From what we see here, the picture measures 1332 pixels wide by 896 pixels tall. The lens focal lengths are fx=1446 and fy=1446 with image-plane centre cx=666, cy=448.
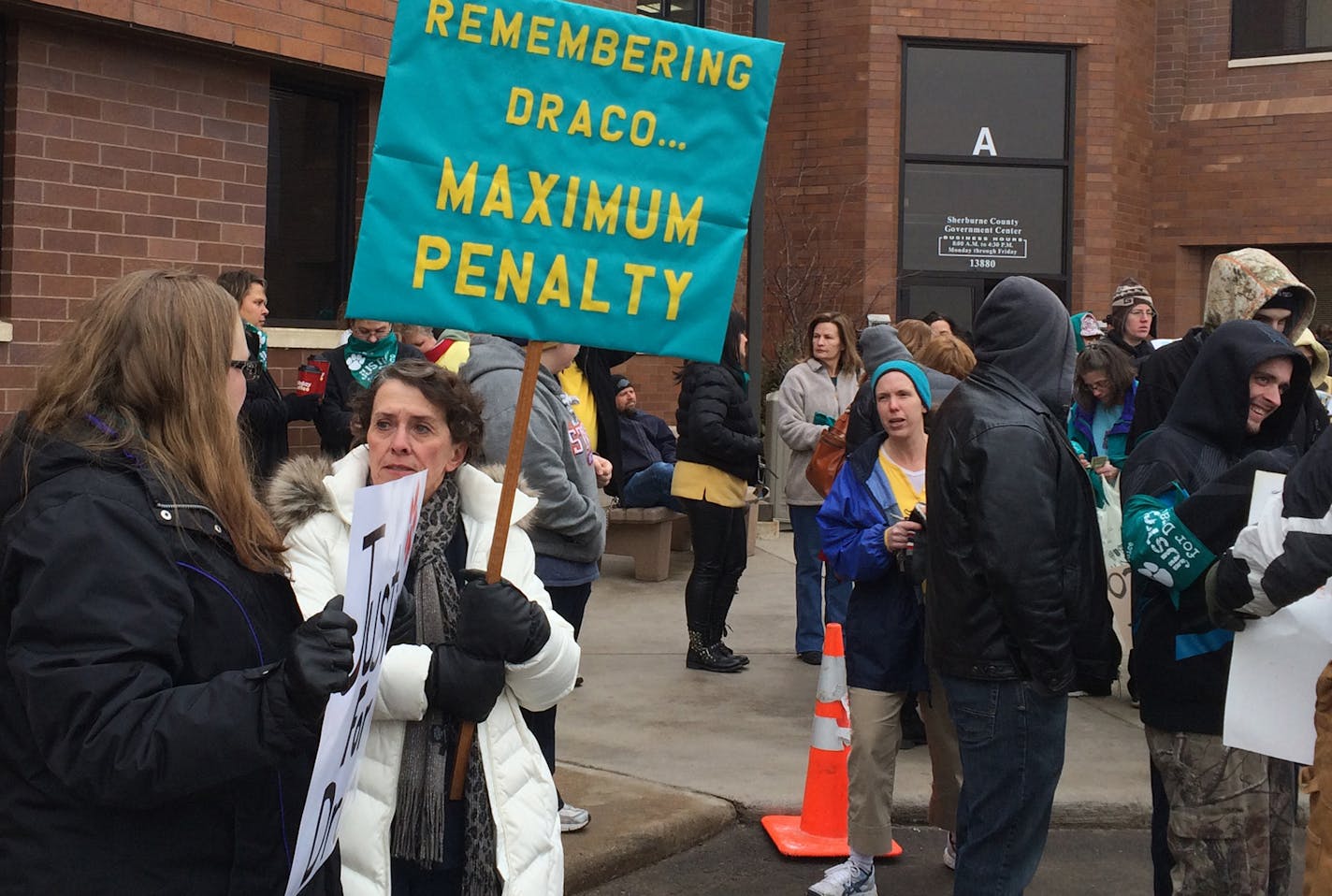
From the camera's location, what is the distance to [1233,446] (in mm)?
4051

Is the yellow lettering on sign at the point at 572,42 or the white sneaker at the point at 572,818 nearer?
the yellow lettering on sign at the point at 572,42

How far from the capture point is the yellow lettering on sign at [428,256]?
3.07m

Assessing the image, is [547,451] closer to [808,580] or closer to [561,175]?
[561,175]

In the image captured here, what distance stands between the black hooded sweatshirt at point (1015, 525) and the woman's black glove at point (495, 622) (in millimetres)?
1382

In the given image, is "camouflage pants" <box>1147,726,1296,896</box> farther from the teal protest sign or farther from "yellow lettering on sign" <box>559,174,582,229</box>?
"yellow lettering on sign" <box>559,174,582,229</box>

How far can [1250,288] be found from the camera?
5.75 metres

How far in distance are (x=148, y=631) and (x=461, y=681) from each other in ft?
3.18

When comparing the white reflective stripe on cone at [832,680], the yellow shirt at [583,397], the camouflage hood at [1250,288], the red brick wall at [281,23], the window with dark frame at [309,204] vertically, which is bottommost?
the white reflective stripe on cone at [832,680]

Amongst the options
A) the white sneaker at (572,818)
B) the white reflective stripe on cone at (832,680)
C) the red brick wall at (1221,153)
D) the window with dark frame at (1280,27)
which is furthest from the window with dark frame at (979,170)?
the white sneaker at (572,818)

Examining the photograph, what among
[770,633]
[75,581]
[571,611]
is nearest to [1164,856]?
[571,611]

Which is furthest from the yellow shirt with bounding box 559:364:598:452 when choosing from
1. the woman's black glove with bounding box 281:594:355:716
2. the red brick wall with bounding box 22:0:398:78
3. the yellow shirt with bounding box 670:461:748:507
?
the woman's black glove with bounding box 281:594:355:716

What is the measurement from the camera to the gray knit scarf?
3.05 m

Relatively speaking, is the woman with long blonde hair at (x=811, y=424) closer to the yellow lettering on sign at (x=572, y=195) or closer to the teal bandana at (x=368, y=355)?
the teal bandana at (x=368, y=355)

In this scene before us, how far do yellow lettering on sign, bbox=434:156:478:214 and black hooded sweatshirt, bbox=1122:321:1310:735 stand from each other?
79.6 inches
